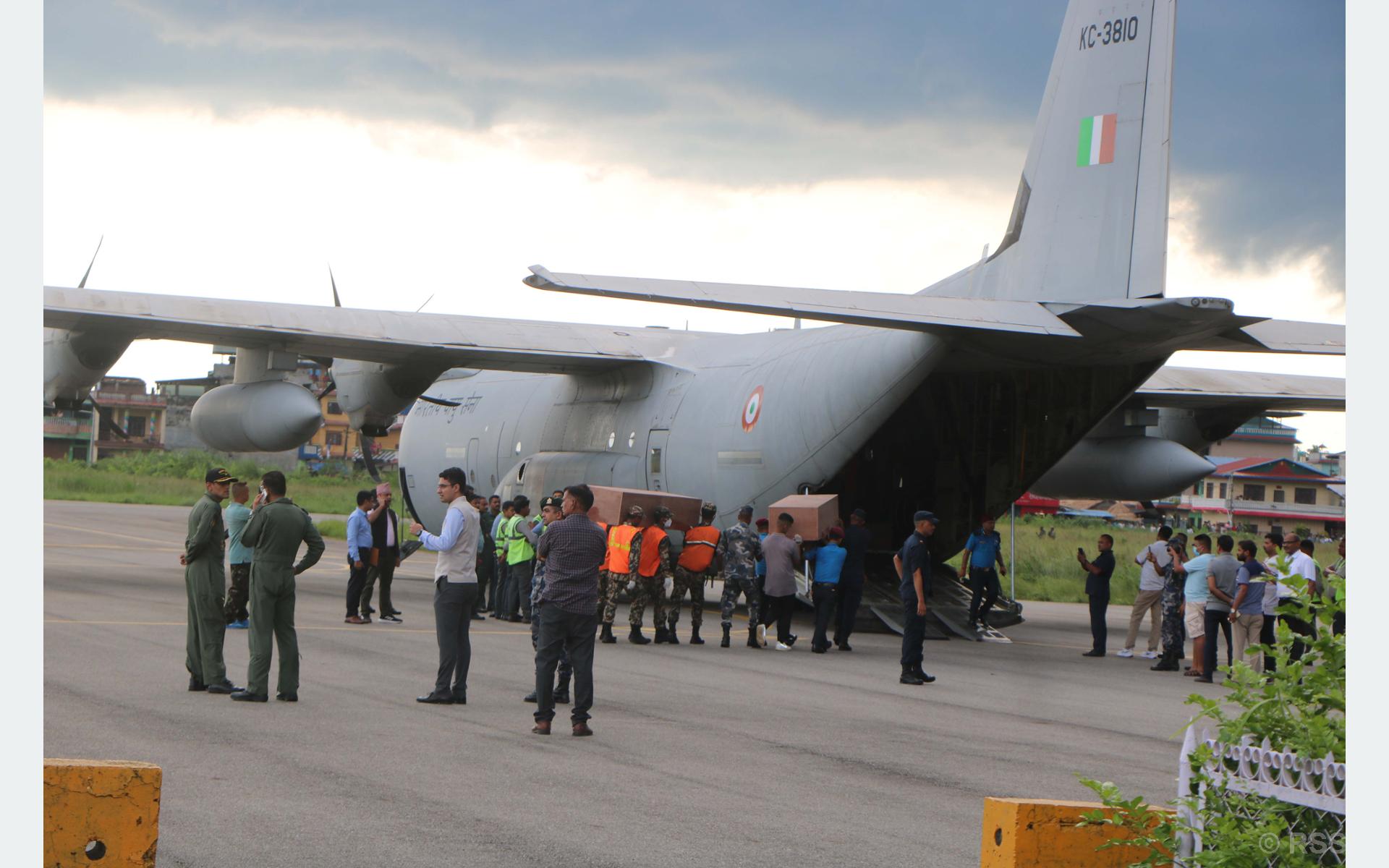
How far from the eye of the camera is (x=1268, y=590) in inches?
594

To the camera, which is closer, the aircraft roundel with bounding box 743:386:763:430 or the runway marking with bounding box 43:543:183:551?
the aircraft roundel with bounding box 743:386:763:430

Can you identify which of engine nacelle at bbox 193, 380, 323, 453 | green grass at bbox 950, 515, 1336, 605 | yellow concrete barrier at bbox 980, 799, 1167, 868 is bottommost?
green grass at bbox 950, 515, 1336, 605

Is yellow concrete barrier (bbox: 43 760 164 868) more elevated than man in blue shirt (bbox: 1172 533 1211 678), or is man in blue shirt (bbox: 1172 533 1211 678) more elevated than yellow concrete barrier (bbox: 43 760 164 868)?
yellow concrete barrier (bbox: 43 760 164 868)

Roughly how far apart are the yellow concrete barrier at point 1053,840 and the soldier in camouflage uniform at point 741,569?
37.4ft

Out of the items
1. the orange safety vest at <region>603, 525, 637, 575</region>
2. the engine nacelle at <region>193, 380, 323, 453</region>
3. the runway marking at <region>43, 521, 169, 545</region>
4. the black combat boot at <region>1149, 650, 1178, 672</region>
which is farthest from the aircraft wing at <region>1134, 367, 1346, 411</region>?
the runway marking at <region>43, 521, 169, 545</region>

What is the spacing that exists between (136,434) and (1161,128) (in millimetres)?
57716

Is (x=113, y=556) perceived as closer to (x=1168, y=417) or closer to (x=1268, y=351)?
(x=1168, y=417)

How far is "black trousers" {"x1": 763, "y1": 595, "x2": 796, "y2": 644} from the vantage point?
54.5 ft

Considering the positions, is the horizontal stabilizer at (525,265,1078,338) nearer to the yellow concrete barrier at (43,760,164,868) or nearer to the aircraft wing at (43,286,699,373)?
the yellow concrete barrier at (43,760,164,868)

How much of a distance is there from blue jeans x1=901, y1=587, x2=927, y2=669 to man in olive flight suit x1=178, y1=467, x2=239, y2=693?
6.35 metres

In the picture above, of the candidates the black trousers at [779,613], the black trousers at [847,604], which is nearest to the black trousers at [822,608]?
the black trousers at [847,604]

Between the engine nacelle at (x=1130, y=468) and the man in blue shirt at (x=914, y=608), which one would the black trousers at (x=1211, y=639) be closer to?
the man in blue shirt at (x=914, y=608)

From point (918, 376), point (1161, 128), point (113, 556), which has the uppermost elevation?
point (1161, 128)
